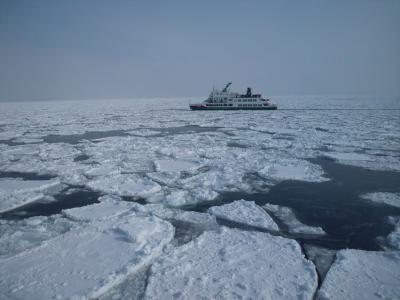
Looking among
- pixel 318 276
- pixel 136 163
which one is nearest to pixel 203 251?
pixel 318 276

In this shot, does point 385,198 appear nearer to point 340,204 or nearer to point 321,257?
point 340,204

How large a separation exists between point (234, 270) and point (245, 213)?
1.47 metres

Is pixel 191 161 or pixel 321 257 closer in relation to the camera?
pixel 321 257

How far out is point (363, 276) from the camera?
9.00 feet

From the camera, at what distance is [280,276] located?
2721 mm

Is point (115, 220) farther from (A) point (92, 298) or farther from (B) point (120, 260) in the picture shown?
(A) point (92, 298)

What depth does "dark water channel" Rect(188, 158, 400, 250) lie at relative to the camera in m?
3.62

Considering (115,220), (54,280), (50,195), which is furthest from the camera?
(50,195)

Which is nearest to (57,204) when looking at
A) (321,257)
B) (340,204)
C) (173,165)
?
(173,165)

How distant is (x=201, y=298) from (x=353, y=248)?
7.04 ft

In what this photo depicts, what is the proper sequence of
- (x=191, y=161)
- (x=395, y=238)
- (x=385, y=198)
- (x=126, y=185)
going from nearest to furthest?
(x=395, y=238)
(x=385, y=198)
(x=126, y=185)
(x=191, y=161)

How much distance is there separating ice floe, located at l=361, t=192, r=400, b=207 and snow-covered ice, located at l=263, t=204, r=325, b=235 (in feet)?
5.72

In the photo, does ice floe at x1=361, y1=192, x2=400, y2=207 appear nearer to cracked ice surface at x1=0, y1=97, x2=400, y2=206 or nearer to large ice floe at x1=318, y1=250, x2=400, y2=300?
cracked ice surface at x1=0, y1=97, x2=400, y2=206

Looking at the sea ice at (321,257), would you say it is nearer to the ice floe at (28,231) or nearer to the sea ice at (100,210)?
the sea ice at (100,210)
